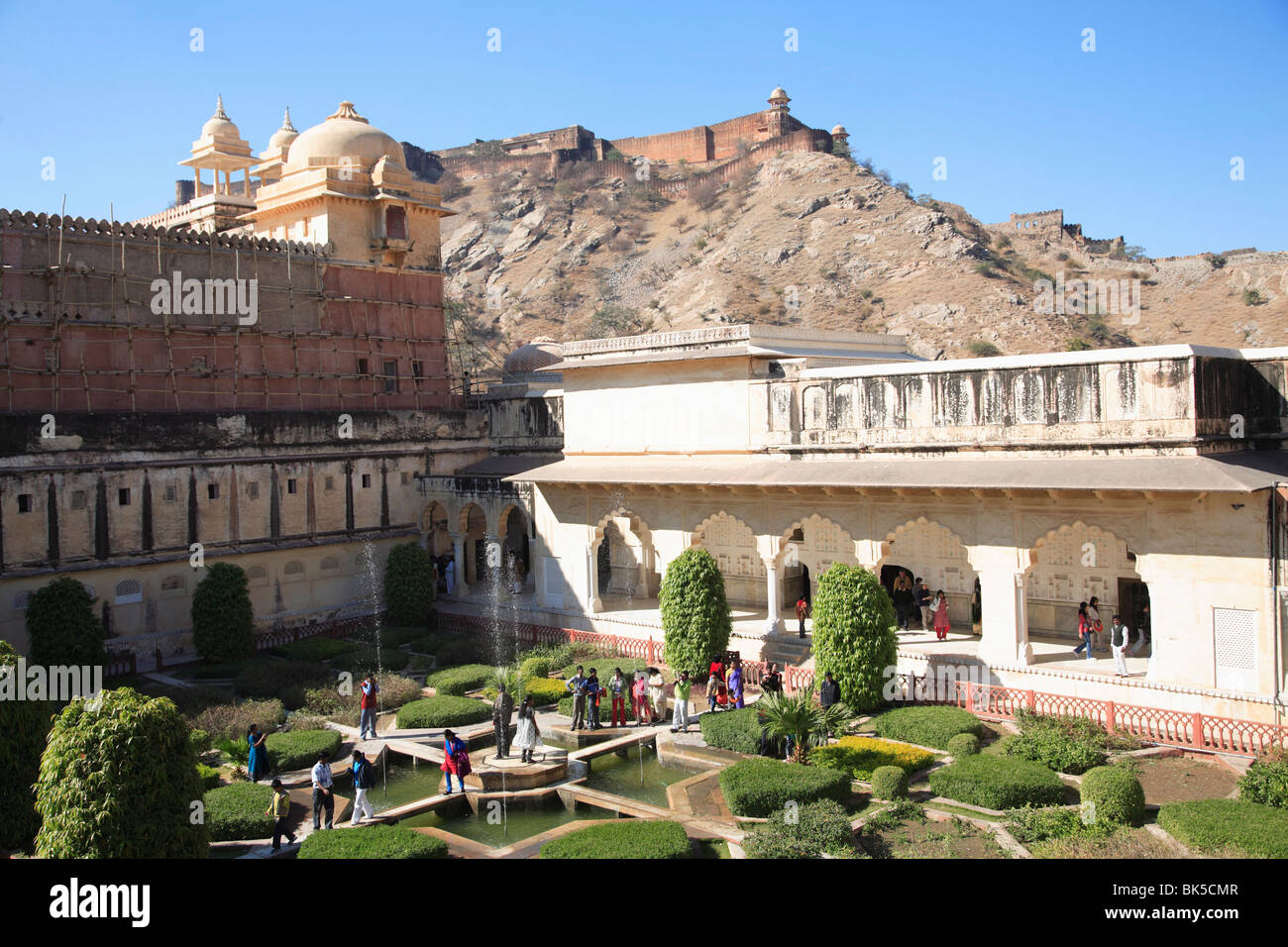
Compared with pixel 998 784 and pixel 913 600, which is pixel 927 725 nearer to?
pixel 998 784

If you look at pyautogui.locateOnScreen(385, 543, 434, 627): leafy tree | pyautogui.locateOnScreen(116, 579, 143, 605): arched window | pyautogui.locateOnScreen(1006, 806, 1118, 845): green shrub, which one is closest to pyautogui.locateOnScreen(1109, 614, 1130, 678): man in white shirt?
pyautogui.locateOnScreen(1006, 806, 1118, 845): green shrub

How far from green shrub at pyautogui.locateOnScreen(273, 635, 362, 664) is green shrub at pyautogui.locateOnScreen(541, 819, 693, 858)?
12.8m

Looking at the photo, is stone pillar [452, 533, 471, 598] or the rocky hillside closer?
stone pillar [452, 533, 471, 598]

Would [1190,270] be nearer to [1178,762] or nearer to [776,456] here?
[776,456]

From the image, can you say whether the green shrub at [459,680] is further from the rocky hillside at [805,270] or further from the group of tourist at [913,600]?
the rocky hillside at [805,270]

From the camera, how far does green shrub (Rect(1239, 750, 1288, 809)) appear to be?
12078mm

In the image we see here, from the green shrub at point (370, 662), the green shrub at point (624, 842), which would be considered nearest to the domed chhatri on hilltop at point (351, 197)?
the green shrub at point (370, 662)

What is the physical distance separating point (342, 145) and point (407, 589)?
13842 mm

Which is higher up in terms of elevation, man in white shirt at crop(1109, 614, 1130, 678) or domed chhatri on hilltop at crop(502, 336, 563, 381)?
domed chhatri on hilltop at crop(502, 336, 563, 381)

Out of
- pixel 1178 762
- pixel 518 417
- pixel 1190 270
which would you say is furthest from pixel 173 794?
pixel 1190 270

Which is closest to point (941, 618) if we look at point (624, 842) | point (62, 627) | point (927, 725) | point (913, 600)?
point (913, 600)

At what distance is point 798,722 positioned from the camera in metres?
15.1

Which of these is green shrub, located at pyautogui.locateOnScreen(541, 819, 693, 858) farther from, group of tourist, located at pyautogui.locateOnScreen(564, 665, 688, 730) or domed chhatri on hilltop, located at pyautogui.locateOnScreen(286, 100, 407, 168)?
domed chhatri on hilltop, located at pyautogui.locateOnScreen(286, 100, 407, 168)
